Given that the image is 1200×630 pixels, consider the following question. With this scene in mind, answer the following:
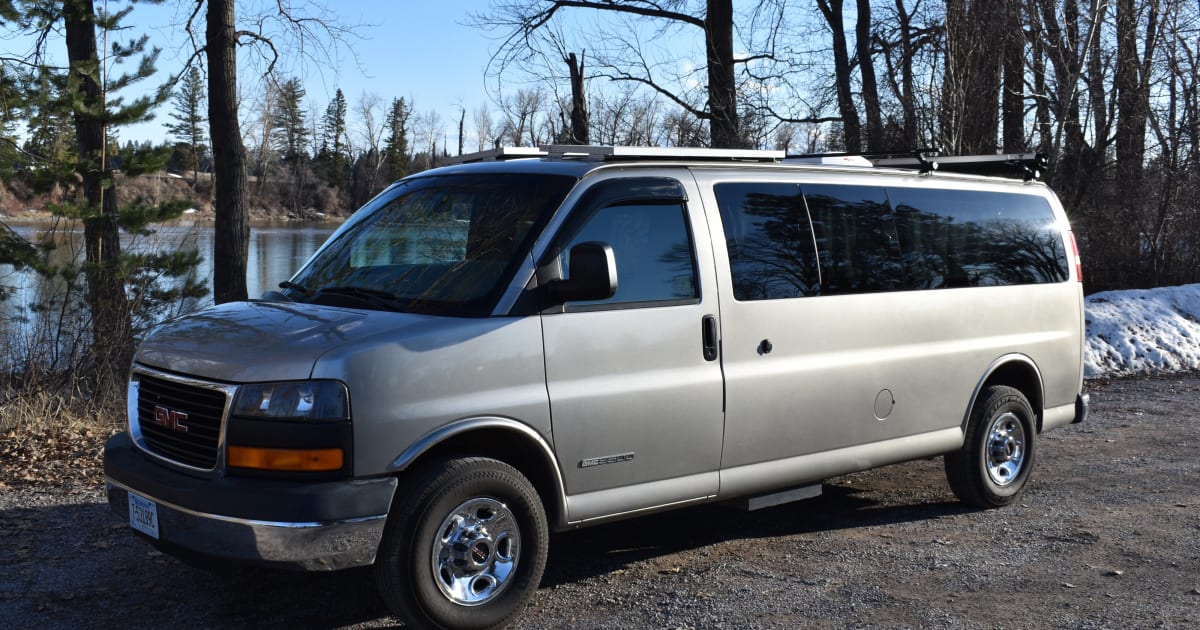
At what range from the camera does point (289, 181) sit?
252 feet

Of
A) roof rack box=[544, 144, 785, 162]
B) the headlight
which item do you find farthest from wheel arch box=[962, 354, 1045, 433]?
the headlight

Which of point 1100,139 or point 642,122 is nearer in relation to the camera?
point 1100,139

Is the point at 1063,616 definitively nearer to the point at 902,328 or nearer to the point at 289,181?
the point at 902,328

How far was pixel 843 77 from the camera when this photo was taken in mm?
19250

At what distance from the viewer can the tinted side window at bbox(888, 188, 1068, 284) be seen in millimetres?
6715

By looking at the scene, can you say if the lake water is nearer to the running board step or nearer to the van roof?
the van roof

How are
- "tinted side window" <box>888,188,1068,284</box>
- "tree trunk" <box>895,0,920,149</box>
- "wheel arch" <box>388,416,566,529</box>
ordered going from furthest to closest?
"tree trunk" <box>895,0,920,149</box> → "tinted side window" <box>888,188,1068,284</box> → "wheel arch" <box>388,416,566,529</box>

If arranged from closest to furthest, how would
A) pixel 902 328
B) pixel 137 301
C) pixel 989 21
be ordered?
1. pixel 902 328
2. pixel 137 301
3. pixel 989 21

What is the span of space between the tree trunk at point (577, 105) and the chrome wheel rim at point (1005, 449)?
34.3 ft

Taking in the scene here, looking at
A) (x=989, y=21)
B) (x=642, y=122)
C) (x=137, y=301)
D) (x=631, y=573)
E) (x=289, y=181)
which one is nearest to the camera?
(x=631, y=573)

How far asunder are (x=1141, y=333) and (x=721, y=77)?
7386mm

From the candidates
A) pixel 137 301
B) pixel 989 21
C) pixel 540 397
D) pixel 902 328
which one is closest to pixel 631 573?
pixel 540 397

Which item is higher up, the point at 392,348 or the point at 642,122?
the point at 642,122

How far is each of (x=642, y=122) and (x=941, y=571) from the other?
49.1ft
